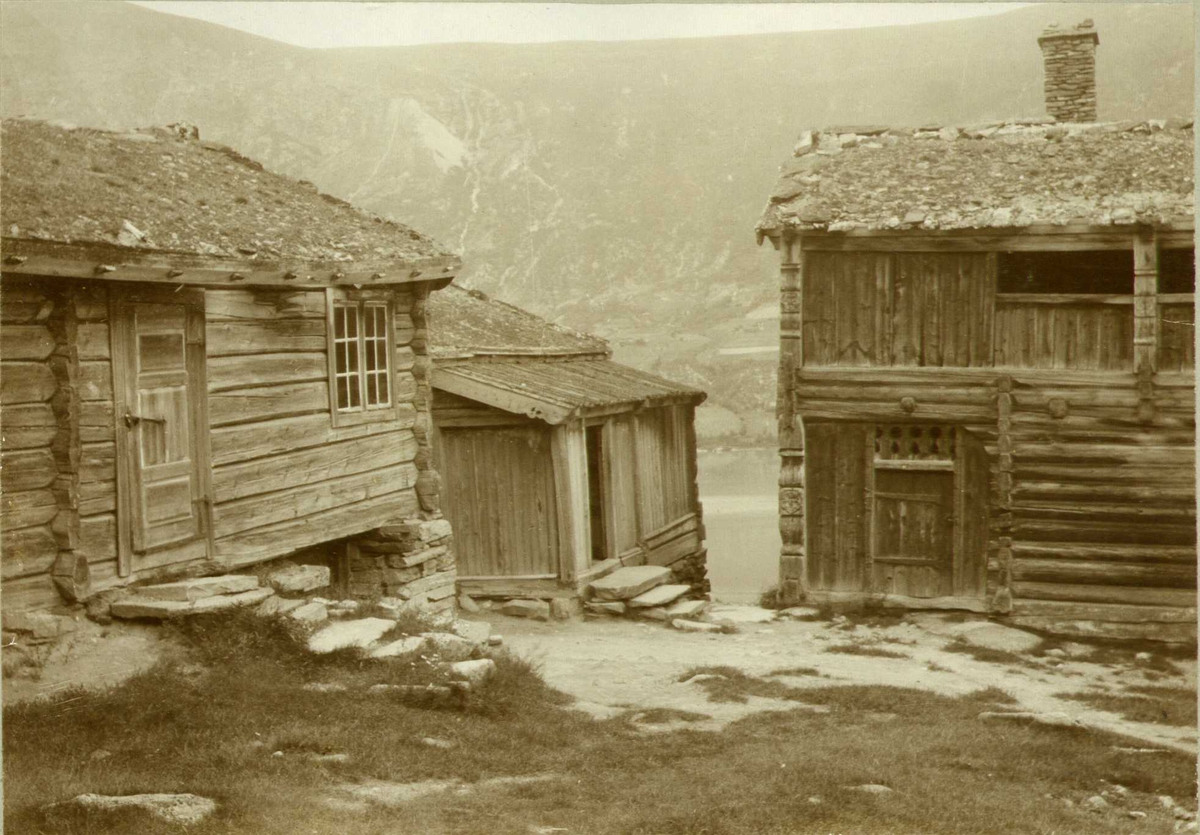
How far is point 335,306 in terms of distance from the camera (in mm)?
12547

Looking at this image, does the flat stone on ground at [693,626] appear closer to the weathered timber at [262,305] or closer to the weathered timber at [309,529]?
the weathered timber at [309,529]

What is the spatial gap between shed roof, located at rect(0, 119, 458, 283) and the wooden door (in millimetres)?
546

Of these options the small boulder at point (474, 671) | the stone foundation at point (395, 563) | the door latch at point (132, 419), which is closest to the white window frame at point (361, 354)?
the stone foundation at point (395, 563)

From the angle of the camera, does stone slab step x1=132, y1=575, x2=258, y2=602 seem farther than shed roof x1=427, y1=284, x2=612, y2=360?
No

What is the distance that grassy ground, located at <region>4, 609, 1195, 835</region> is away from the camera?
7.06 meters

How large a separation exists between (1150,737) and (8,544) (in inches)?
362

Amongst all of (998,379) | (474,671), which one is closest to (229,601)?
(474,671)

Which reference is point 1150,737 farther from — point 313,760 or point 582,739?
point 313,760

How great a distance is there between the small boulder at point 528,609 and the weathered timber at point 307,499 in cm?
256

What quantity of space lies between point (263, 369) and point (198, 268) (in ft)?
5.42

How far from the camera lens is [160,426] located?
10.1 metres

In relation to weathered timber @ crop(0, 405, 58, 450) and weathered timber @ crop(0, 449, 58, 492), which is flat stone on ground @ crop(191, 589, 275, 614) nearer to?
weathered timber @ crop(0, 449, 58, 492)

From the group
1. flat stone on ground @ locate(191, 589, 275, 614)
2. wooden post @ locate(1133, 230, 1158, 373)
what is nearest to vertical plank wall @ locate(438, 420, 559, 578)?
flat stone on ground @ locate(191, 589, 275, 614)

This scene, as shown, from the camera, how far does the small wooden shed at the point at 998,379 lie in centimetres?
1443
